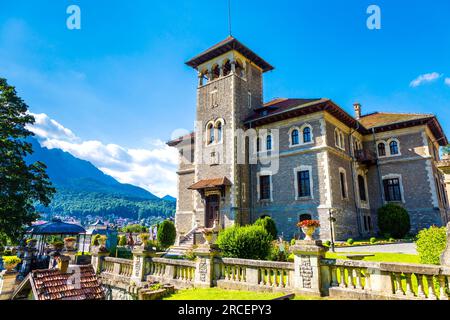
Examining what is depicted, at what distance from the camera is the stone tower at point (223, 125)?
76.1 ft

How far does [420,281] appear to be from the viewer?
583cm

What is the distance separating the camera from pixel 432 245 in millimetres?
7523

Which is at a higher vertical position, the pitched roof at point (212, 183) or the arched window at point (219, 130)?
the arched window at point (219, 130)

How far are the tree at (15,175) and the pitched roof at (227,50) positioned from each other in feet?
50.3

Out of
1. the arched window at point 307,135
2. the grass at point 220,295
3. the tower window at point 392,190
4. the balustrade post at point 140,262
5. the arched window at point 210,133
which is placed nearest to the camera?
the grass at point 220,295

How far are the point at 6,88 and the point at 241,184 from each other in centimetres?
1945

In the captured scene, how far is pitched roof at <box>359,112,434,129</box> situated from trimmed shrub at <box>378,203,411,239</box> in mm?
7870

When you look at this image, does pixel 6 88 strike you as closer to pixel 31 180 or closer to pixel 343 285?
pixel 31 180

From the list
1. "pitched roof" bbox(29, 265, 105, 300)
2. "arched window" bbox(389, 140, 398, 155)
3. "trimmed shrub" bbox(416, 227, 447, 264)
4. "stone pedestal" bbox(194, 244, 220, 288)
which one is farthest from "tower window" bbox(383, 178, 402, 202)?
"pitched roof" bbox(29, 265, 105, 300)

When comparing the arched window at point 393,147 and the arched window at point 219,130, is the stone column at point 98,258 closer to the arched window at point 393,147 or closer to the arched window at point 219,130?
the arched window at point 219,130

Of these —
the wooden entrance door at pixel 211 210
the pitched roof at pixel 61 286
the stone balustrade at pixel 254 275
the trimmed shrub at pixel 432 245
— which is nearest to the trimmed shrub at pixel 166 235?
the wooden entrance door at pixel 211 210

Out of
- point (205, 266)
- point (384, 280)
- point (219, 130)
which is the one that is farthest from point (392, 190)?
point (205, 266)

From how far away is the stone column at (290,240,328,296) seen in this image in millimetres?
7197

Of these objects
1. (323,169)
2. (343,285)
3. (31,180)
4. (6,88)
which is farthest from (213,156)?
(343,285)
